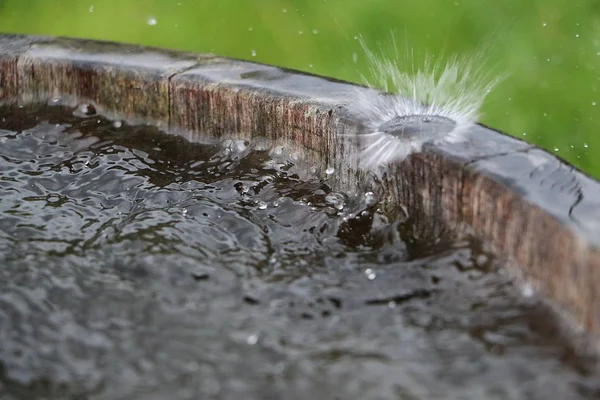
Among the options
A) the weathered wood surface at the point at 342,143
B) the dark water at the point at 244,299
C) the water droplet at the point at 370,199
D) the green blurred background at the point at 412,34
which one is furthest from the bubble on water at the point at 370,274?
the green blurred background at the point at 412,34

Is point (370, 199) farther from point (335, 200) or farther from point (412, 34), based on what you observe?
point (412, 34)

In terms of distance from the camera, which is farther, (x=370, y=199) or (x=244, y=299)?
(x=370, y=199)

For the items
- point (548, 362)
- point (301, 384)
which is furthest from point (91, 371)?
point (548, 362)

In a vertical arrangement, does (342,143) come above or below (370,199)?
above

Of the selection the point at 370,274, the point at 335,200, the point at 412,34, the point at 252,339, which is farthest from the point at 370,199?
the point at 412,34

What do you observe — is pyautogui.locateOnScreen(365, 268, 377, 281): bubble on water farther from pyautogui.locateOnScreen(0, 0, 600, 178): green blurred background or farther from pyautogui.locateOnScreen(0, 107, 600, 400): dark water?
pyautogui.locateOnScreen(0, 0, 600, 178): green blurred background

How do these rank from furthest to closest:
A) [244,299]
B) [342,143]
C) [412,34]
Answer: [412,34] → [342,143] → [244,299]
